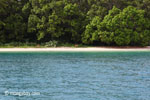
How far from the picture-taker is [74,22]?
55.3 metres

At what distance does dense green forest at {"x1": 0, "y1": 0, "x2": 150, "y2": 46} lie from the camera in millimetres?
53500

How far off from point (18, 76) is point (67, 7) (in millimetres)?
35285

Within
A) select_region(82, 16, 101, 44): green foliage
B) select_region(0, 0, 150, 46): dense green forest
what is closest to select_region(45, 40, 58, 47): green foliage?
select_region(0, 0, 150, 46): dense green forest

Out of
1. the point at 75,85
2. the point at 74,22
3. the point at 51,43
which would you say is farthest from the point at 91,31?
the point at 75,85

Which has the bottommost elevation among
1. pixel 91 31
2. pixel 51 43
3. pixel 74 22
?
pixel 51 43

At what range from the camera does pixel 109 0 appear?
5691cm

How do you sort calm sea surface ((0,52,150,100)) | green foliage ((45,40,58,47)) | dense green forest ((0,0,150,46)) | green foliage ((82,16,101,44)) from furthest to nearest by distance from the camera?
green foliage ((82,16,101,44))
dense green forest ((0,0,150,46))
green foliage ((45,40,58,47))
calm sea surface ((0,52,150,100))

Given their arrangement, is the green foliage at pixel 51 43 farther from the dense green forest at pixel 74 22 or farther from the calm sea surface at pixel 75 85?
the calm sea surface at pixel 75 85

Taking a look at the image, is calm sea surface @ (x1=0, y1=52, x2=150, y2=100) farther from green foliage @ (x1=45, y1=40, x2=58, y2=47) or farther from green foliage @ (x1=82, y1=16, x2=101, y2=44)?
green foliage @ (x1=82, y1=16, x2=101, y2=44)

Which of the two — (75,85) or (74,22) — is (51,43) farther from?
(75,85)

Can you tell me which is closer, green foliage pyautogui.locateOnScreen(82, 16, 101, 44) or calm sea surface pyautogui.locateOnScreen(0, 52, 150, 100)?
calm sea surface pyautogui.locateOnScreen(0, 52, 150, 100)

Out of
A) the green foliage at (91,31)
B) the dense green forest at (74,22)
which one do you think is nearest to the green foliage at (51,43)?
the dense green forest at (74,22)

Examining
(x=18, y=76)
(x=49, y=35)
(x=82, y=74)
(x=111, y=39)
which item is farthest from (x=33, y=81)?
(x=49, y=35)

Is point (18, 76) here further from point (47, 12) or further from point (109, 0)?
point (109, 0)
